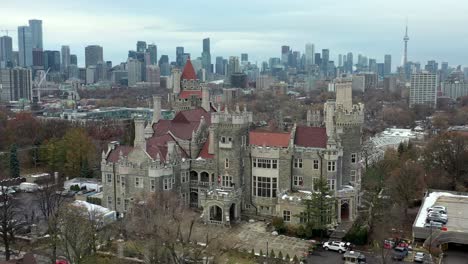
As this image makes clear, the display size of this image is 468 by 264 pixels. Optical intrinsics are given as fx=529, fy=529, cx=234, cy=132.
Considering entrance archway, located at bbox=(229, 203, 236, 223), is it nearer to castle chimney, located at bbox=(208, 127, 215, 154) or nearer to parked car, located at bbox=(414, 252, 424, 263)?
castle chimney, located at bbox=(208, 127, 215, 154)

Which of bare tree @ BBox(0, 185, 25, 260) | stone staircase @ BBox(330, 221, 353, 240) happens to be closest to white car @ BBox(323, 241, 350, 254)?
stone staircase @ BBox(330, 221, 353, 240)

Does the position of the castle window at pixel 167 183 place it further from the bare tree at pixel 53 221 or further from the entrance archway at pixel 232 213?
the bare tree at pixel 53 221

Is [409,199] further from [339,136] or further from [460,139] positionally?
[460,139]

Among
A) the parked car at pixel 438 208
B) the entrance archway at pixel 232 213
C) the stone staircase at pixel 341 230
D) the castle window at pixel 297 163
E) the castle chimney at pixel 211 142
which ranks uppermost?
the castle chimney at pixel 211 142

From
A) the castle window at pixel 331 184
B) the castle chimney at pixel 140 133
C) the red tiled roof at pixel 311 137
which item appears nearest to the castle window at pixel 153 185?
the castle chimney at pixel 140 133

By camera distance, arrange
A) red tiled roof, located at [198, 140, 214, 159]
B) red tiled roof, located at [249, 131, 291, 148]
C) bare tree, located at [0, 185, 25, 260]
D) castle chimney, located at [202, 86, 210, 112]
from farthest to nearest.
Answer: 1. castle chimney, located at [202, 86, 210, 112]
2. red tiled roof, located at [198, 140, 214, 159]
3. red tiled roof, located at [249, 131, 291, 148]
4. bare tree, located at [0, 185, 25, 260]

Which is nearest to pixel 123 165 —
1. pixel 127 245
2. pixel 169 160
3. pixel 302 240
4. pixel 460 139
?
pixel 169 160

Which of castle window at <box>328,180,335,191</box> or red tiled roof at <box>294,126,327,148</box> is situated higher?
red tiled roof at <box>294,126,327,148</box>
